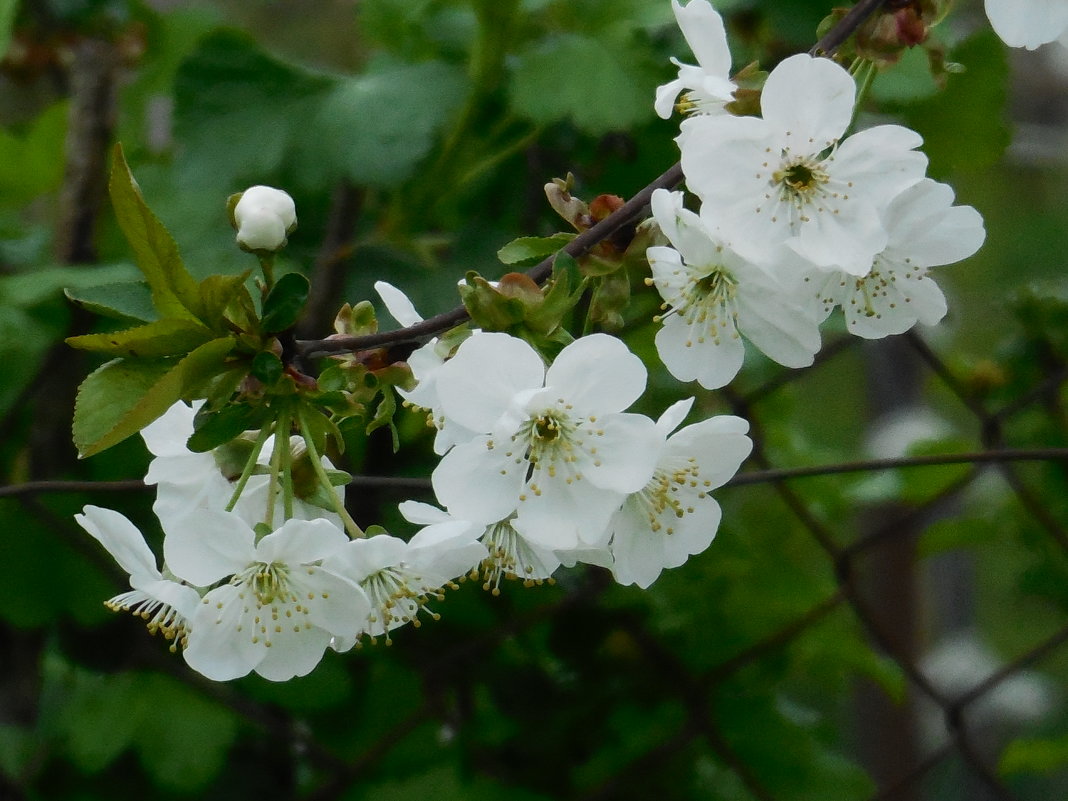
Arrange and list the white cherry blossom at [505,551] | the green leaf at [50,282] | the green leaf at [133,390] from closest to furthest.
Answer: the green leaf at [133,390], the white cherry blossom at [505,551], the green leaf at [50,282]

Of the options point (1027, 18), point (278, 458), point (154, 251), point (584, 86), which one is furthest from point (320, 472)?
point (584, 86)

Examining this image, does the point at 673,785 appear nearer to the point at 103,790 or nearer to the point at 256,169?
the point at 103,790

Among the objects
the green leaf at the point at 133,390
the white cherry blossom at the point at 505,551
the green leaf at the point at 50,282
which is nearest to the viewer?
the green leaf at the point at 133,390

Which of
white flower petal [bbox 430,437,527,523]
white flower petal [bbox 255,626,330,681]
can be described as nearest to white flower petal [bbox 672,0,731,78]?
white flower petal [bbox 430,437,527,523]

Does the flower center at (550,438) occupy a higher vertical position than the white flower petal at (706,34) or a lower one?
lower

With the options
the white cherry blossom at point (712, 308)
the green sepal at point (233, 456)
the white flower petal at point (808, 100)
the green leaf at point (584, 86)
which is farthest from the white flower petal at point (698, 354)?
the green leaf at point (584, 86)

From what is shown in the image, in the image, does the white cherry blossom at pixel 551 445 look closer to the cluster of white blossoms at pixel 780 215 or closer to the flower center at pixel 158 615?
the cluster of white blossoms at pixel 780 215

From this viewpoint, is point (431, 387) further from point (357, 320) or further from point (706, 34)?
point (706, 34)

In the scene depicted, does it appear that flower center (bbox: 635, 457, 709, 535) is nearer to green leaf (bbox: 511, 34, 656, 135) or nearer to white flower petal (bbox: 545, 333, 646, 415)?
white flower petal (bbox: 545, 333, 646, 415)
